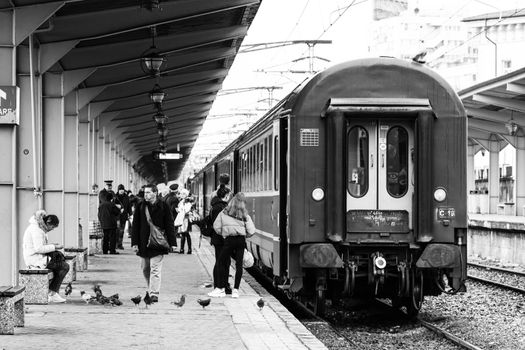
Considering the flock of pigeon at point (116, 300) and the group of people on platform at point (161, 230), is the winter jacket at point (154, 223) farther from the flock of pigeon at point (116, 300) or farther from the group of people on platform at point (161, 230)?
the flock of pigeon at point (116, 300)

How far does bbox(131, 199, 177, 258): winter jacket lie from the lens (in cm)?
1376

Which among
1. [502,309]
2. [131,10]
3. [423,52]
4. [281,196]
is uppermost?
[131,10]

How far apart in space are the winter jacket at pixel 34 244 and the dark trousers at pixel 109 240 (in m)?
12.2

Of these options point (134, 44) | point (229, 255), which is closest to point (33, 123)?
point (229, 255)

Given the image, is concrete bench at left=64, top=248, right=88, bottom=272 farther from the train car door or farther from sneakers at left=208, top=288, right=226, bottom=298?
the train car door

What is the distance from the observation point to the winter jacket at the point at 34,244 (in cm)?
1278

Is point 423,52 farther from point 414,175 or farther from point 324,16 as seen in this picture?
point 324,16

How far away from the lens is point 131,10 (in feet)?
55.4

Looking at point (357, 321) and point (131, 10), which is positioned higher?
point (131, 10)

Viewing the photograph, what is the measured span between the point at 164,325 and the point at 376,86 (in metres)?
4.05

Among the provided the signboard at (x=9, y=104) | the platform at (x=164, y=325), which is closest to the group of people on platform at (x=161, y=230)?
the platform at (x=164, y=325)

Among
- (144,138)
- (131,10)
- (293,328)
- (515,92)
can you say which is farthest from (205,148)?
(293,328)

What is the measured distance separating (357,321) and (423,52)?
12.7 feet

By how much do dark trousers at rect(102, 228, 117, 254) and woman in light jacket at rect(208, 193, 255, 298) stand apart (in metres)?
10.9
